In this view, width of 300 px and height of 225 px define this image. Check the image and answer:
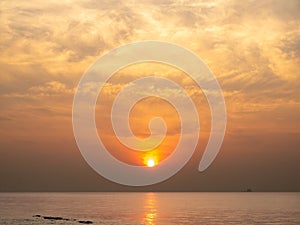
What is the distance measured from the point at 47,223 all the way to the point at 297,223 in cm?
5672

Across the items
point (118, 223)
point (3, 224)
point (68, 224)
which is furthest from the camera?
point (118, 223)

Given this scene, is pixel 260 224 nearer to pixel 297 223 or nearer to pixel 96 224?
pixel 297 223

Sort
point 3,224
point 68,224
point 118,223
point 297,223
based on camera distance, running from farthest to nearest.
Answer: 1. point 297,223
2. point 118,223
3. point 68,224
4. point 3,224

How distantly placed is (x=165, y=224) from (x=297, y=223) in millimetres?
31298

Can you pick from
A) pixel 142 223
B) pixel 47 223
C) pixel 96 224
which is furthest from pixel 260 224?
pixel 47 223

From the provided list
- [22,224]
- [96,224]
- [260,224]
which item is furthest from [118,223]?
[260,224]

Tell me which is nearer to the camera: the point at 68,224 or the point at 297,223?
the point at 68,224

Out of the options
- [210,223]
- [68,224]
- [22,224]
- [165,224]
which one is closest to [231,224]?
[210,223]

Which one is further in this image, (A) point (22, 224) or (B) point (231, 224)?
(B) point (231, 224)

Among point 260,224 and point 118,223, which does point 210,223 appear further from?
point 118,223

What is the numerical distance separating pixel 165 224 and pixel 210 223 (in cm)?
1093

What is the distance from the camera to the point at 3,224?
277 ft

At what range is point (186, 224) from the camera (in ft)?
328

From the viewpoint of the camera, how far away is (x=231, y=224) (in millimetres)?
100250
